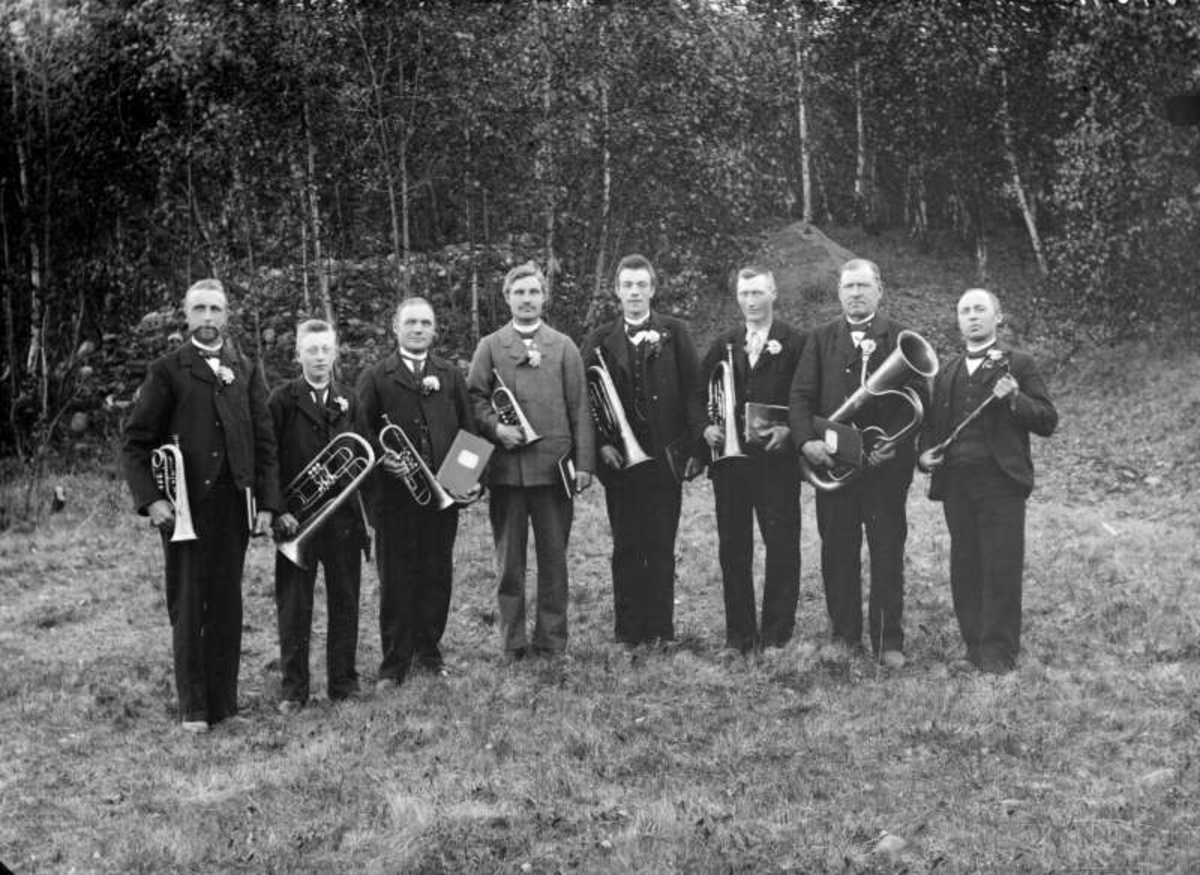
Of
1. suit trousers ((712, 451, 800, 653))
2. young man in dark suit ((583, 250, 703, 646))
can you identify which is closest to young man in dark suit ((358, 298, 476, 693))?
young man in dark suit ((583, 250, 703, 646))

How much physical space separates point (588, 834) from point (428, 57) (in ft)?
40.8

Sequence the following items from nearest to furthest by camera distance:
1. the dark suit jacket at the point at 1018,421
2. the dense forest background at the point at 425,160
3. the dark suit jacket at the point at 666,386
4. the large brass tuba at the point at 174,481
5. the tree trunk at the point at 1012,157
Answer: the large brass tuba at the point at 174,481 < the dark suit jacket at the point at 1018,421 < the dark suit jacket at the point at 666,386 < the dense forest background at the point at 425,160 < the tree trunk at the point at 1012,157

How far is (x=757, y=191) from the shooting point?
19406 mm

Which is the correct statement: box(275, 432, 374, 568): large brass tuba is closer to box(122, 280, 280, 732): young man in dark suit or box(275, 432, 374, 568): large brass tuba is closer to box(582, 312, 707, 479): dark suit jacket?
box(122, 280, 280, 732): young man in dark suit

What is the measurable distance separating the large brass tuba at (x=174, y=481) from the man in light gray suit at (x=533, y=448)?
70.5 inches

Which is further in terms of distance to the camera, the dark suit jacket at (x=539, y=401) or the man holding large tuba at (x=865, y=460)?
the dark suit jacket at (x=539, y=401)

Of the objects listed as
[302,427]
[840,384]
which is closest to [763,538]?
[840,384]

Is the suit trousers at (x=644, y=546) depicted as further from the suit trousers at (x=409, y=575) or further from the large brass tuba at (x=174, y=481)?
the large brass tuba at (x=174, y=481)

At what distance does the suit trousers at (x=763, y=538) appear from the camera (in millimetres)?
8125

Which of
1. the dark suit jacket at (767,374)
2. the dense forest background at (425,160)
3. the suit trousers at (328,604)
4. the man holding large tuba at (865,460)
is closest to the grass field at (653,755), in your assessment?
the suit trousers at (328,604)

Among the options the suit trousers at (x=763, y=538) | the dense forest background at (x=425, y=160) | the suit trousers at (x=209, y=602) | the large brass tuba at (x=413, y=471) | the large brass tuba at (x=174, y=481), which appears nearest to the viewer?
the large brass tuba at (x=174, y=481)

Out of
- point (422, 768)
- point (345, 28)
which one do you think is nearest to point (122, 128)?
point (345, 28)

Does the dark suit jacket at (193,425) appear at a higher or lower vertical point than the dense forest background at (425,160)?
lower

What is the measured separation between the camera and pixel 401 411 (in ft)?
25.7
